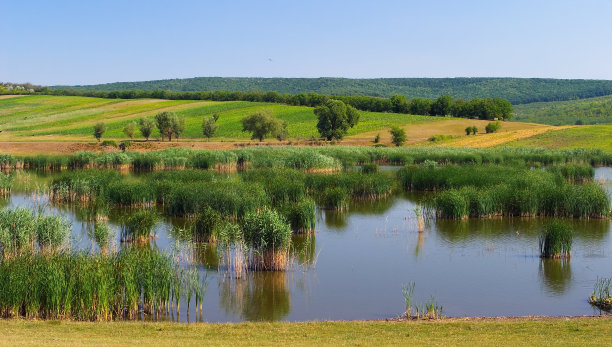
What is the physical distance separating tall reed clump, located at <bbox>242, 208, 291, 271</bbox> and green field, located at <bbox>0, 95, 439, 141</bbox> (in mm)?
69962

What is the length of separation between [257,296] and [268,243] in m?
2.39

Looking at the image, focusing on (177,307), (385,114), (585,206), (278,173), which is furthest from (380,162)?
(385,114)

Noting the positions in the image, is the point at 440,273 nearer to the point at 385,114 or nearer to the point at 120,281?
the point at 120,281

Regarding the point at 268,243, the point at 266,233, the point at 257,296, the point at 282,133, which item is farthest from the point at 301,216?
the point at 282,133

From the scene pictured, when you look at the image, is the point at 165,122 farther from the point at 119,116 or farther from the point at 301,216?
the point at 301,216

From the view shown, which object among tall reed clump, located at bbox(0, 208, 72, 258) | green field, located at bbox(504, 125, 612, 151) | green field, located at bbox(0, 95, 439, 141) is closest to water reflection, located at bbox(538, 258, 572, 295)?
tall reed clump, located at bbox(0, 208, 72, 258)

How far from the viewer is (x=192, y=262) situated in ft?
59.6

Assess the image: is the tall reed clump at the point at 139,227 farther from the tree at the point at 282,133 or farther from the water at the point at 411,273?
the tree at the point at 282,133

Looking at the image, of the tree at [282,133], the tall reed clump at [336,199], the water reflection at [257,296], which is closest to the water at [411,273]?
the water reflection at [257,296]

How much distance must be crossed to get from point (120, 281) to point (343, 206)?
55.7 feet

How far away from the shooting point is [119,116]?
105 m

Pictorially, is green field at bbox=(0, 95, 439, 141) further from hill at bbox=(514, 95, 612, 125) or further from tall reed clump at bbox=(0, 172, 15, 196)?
tall reed clump at bbox=(0, 172, 15, 196)

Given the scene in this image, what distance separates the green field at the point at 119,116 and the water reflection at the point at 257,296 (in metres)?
71.0

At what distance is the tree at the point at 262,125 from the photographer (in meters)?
77.6
